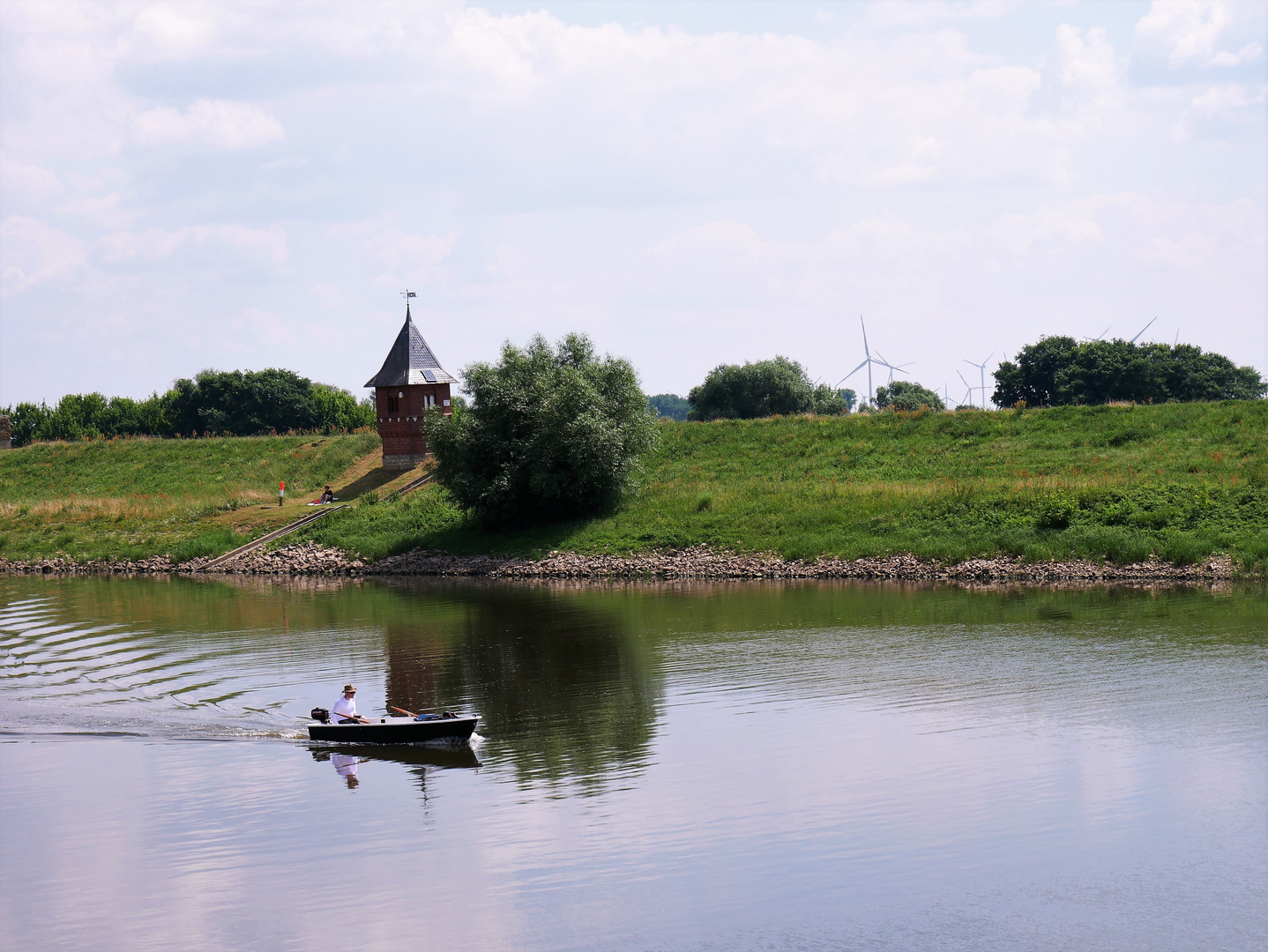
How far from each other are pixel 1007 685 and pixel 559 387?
123 feet

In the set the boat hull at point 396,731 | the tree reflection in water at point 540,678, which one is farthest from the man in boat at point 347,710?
the tree reflection in water at point 540,678

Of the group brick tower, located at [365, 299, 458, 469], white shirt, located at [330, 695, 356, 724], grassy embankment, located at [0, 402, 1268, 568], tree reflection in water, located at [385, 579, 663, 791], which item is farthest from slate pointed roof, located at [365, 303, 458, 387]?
white shirt, located at [330, 695, 356, 724]

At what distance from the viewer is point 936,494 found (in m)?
57.4

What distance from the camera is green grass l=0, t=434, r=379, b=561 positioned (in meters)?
71.2

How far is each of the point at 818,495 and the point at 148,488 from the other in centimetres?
5196

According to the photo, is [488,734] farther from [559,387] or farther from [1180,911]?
[559,387]

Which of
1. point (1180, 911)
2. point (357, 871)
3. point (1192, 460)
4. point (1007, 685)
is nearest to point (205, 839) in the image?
point (357, 871)

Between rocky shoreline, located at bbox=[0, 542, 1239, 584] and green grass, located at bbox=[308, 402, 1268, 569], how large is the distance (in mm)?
739

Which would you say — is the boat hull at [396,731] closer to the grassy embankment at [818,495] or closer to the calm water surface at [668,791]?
the calm water surface at [668,791]

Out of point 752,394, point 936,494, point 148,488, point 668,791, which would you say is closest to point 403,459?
point 148,488

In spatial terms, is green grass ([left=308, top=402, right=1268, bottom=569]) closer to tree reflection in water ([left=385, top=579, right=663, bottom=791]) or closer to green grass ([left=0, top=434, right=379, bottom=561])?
green grass ([left=0, top=434, right=379, bottom=561])

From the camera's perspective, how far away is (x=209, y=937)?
15938 mm

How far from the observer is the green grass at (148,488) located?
234 ft

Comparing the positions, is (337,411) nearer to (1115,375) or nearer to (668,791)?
(1115,375)
